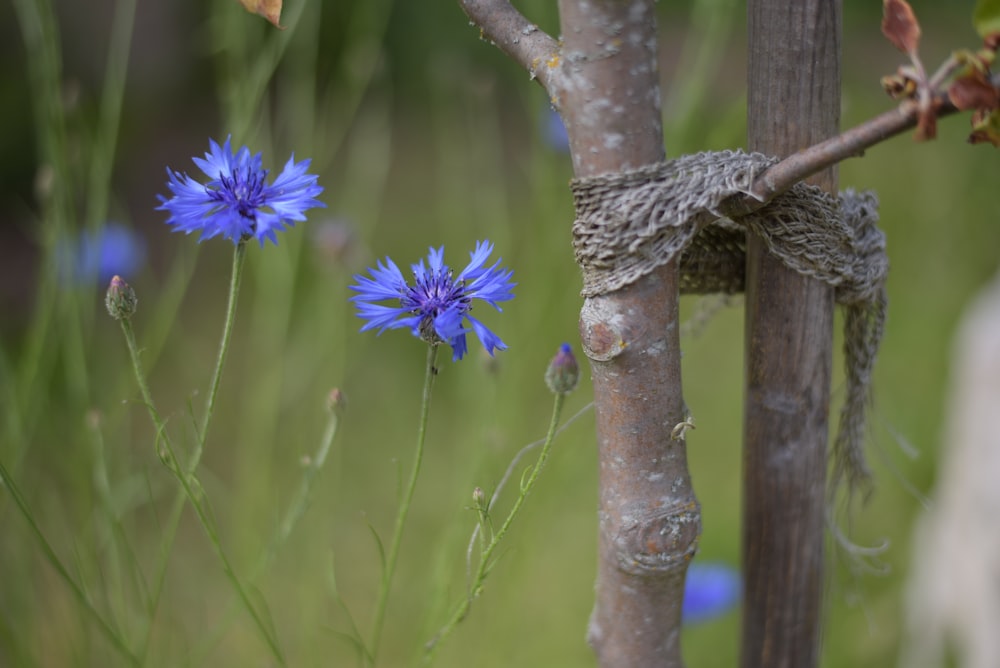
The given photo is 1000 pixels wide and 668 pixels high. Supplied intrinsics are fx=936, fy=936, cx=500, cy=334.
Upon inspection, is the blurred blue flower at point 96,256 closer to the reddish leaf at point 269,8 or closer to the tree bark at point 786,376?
the reddish leaf at point 269,8

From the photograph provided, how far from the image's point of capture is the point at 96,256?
2.36ft

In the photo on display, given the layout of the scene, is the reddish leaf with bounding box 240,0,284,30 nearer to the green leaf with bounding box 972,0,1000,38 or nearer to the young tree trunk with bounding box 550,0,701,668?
the young tree trunk with bounding box 550,0,701,668

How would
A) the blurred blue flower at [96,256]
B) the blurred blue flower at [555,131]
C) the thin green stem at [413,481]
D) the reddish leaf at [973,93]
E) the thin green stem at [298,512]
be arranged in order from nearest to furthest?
the reddish leaf at [973,93] → the thin green stem at [413,481] → the thin green stem at [298,512] → the blurred blue flower at [96,256] → the blurred blue flower at [555,131]

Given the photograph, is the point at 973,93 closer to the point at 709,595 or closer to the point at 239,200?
the point at 239,200

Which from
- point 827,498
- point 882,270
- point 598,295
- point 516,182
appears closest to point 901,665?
point 827,498

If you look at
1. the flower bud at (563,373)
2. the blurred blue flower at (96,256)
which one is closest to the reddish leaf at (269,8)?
the flower bud at (563,373)

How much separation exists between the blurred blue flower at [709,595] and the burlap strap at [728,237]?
40 cm

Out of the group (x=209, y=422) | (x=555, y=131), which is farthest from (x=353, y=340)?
(x=209, y=422)

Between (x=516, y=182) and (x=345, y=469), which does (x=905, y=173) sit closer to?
Answer: (x=516, y=182)

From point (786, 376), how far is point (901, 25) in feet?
0.64

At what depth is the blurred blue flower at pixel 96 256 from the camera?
700 mm

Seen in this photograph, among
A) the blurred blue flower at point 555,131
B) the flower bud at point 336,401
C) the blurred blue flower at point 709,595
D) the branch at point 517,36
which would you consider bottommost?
the blurred blue flower at point 709,595

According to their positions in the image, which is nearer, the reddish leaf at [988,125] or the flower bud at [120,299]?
the reddish leaf at [988,125]

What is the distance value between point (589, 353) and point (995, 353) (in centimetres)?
77
